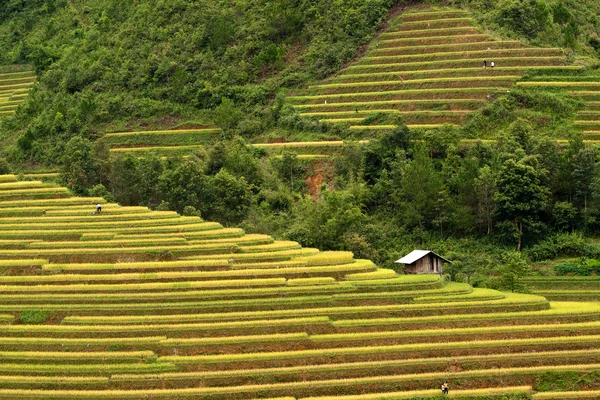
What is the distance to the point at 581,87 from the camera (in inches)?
2286

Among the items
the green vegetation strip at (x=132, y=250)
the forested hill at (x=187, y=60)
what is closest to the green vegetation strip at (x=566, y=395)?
the green vegetation strip at (x=132, y=250)

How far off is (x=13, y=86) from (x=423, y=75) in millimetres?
35324

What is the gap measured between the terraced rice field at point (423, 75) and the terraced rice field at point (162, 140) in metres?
6.05

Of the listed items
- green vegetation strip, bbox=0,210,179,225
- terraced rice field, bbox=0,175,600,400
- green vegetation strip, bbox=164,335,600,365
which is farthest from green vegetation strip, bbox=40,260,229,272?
green vegetation strip, bbox=164,335,600,365

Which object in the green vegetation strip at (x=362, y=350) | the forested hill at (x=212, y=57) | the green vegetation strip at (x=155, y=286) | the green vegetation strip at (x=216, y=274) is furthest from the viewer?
the forested hill at (x=212, y=57)

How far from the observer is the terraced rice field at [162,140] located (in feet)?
212

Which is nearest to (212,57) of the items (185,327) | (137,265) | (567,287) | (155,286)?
(137,265)

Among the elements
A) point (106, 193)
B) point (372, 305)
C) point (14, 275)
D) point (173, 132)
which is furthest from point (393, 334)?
point (173, 132)

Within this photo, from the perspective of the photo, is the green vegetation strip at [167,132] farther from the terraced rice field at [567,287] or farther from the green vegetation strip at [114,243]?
the terraced rice field at [567,287]

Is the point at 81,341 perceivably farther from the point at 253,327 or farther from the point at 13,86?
the point at 13,86

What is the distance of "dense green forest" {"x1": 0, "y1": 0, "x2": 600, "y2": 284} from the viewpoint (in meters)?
49.5

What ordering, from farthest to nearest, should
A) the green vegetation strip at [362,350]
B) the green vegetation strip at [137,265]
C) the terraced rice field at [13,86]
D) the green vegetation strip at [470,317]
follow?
the terraced rice field at [13,86] → the green vegetation strip at [137,265] → the green vegetation strip at [470,317] → the green vegetation strip at [362,350]

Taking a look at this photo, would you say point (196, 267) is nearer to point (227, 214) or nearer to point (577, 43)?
point (227, 214)

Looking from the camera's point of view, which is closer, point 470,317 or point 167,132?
point 470,317
